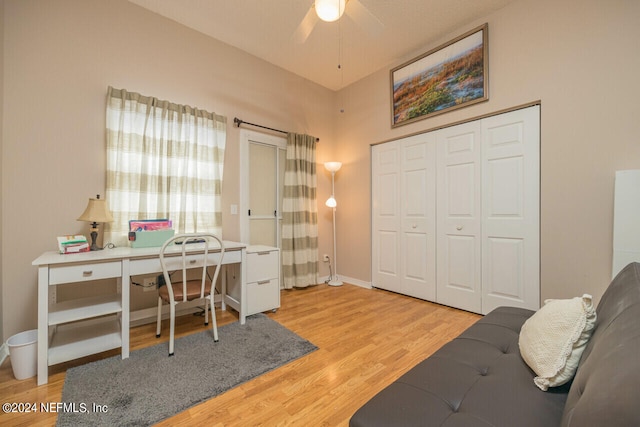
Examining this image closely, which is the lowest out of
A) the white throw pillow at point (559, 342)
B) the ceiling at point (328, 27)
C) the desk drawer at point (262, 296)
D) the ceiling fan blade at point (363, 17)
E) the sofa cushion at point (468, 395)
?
the desk drawer at point (262, 296)

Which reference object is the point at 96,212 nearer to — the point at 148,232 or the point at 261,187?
the point at 148,232

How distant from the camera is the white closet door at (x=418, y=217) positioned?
3.06 meters

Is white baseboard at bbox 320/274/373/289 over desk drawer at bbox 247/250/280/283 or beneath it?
beneath

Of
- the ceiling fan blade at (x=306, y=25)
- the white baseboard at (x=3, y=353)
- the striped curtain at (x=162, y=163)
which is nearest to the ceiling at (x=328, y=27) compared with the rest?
the ceiling fan blade at (x=306, y=25)

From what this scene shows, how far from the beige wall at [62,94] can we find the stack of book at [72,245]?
1.14 ft

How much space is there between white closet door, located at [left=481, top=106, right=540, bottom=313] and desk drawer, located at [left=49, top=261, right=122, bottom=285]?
10.4 feet

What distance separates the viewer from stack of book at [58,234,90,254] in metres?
1.89

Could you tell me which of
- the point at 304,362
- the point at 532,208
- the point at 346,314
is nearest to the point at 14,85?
the point at 304,362

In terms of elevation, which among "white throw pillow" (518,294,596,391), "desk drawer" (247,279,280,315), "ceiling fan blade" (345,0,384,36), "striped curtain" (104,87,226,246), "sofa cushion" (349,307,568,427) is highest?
"ceiling fan blade" (345,0,384,36)

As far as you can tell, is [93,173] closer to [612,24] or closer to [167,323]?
[167,323]

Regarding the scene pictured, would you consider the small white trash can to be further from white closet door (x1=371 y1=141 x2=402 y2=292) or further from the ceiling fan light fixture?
white closet door (x1=371 y1=141 x2=402 y2=292)

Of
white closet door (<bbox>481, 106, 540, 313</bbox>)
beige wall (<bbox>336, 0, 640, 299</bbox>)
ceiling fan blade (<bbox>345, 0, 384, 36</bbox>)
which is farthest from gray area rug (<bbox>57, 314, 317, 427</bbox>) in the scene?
ceiling fan blade (<bbox>345, 0, 384, 36</bbox>)

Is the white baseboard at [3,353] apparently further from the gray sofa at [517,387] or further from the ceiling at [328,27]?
the ceiling at [328,27]

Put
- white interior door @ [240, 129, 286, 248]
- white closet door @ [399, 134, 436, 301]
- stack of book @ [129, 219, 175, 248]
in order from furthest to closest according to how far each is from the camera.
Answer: white interior door @ [240, 129, 286, 248]
white closet door @ [399, 134, 436, 301]
stack of book @ [129, 219, 175, 248]
